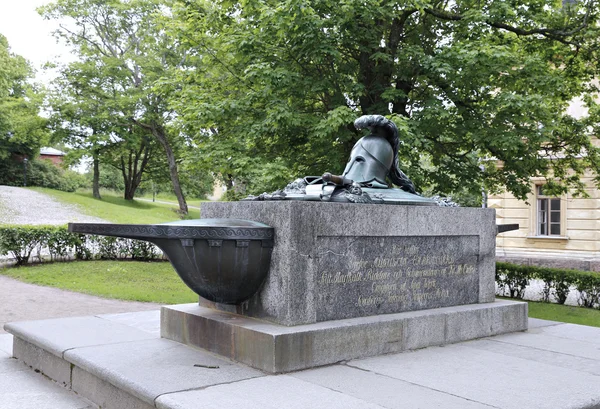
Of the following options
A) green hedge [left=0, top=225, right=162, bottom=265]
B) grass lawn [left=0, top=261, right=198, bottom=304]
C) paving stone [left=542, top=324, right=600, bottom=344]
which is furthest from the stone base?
green hedge [left=0, top=225, right=162, bottom=265]

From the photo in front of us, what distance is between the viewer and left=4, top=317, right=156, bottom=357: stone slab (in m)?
5.97

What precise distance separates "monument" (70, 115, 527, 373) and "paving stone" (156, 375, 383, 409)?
0.47 m

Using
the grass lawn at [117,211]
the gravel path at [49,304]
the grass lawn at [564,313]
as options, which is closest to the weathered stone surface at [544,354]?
the grass lawn at [564,313]

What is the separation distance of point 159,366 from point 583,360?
4.23 metres

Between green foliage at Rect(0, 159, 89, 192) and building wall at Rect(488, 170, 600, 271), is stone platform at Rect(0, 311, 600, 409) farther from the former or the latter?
green foliage at Rect(0, 159, 89, 192)

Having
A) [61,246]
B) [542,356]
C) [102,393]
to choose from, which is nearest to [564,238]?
[61,246]

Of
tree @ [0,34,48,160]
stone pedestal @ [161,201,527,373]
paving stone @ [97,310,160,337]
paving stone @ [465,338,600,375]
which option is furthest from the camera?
tree @ [0,34,48,160]

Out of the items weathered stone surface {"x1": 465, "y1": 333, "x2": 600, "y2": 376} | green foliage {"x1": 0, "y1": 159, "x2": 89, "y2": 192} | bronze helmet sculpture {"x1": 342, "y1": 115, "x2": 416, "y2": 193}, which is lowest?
weathered stone surface {"x1": 465, "y1": 333, "x2": 600, "y2": 376}

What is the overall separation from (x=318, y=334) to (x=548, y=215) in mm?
22006

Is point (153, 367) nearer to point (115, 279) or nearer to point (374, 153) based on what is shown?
point (374, 153)

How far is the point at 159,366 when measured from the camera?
5.17m

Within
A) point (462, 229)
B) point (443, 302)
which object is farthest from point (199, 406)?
point (462, 229)

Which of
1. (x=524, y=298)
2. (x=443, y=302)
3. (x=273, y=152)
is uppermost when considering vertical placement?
(x=273, y=152)

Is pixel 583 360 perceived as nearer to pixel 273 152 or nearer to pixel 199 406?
pixel 199 406
